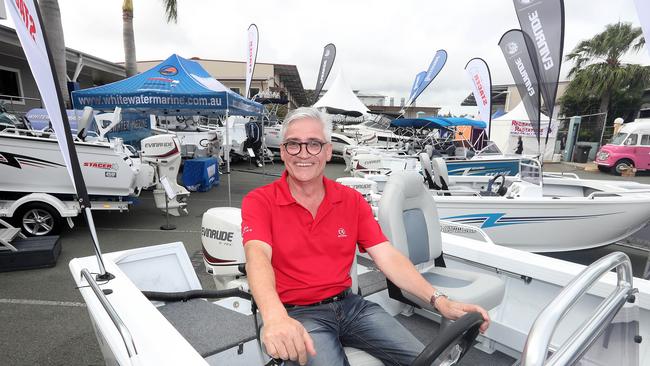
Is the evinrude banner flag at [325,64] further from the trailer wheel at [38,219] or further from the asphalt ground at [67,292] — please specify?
the trailer wheel at [38,219]

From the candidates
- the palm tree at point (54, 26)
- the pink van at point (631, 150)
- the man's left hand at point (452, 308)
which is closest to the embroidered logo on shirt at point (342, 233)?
the man's left hand at point (452, 308)

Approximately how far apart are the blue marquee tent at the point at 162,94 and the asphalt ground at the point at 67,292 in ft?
6.37

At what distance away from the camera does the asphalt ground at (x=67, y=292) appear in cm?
236

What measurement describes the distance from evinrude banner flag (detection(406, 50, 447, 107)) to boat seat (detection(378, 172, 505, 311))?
14895 millimetres

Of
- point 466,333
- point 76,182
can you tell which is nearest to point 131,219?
point 76,182

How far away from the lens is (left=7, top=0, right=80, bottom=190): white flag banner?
164cm

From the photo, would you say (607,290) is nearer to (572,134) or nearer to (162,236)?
(162,236)

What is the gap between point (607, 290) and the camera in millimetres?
1823

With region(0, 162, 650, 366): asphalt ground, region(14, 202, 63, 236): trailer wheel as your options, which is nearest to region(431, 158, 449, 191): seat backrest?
region(0, 162, 650, 366): asphalt ground

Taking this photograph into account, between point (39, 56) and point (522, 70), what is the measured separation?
24.5ft

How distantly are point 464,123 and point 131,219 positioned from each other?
14.3 metres

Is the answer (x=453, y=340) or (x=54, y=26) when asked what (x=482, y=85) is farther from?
(x=453, y=340)

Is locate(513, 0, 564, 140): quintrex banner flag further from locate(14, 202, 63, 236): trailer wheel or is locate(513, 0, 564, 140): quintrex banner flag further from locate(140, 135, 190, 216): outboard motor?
locate(14, 202, 63, 236): trailer wheel

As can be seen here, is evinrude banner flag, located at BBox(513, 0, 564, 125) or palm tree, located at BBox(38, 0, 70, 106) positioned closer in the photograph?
evinrude banner flag, located at BBox(513, 0, 564, 125)
